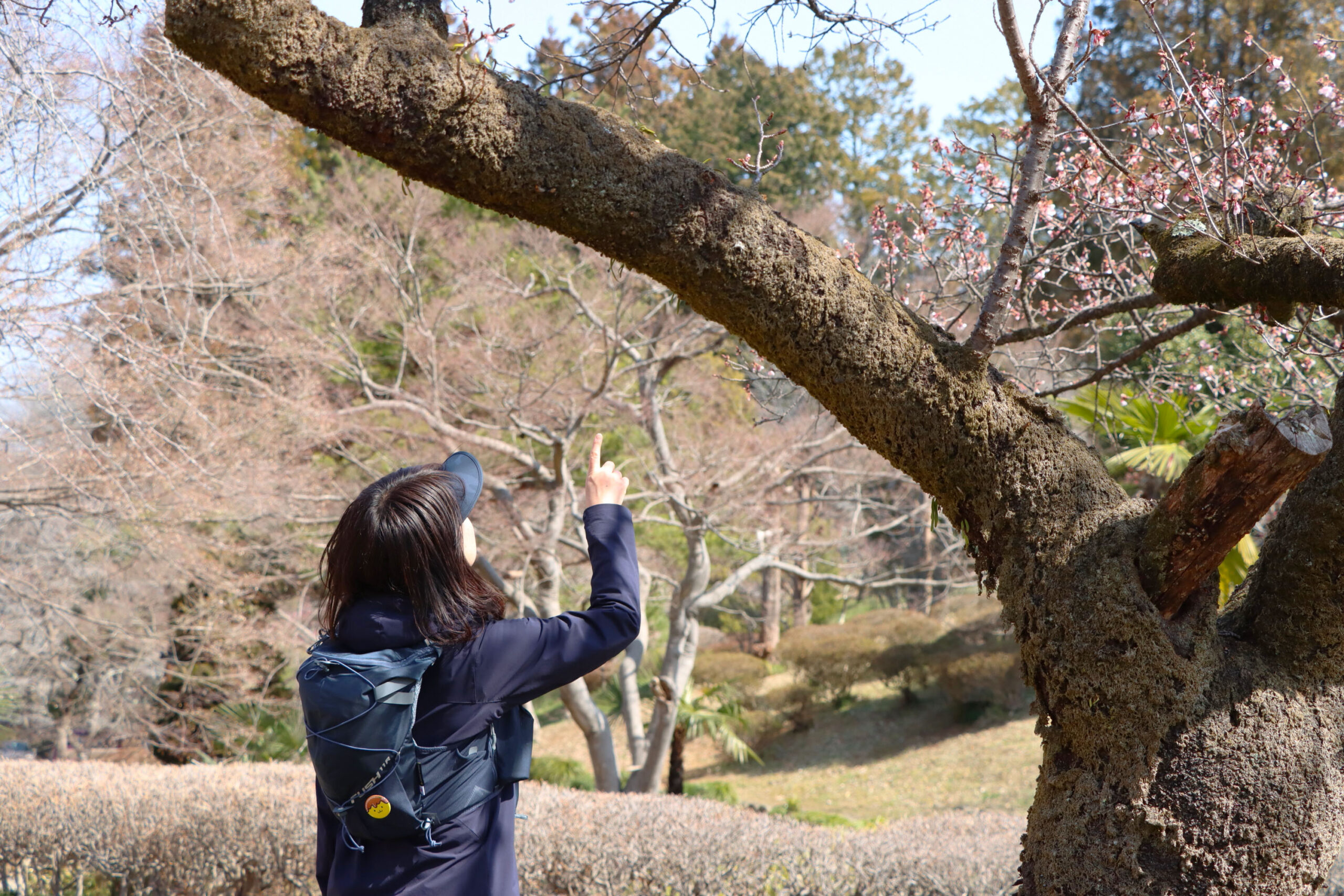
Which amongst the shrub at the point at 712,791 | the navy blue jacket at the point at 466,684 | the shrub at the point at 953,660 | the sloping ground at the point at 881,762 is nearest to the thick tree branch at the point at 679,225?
the navy blue jacket at the point at 466,684

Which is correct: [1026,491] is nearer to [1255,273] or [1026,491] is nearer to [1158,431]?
[1255,273]

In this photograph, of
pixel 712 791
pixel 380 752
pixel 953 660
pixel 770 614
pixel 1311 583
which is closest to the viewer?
pixel 380 752

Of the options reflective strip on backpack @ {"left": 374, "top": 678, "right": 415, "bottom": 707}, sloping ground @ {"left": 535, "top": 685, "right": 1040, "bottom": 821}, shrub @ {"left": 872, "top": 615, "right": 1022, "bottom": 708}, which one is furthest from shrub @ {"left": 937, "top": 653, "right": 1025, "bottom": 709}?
reflective strip on backpack @ {"left": 374, "top": 678, "right": 415, "bottom": 707}

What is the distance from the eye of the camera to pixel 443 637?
1.71m

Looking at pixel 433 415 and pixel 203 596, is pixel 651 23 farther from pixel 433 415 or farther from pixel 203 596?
pixel 203 596

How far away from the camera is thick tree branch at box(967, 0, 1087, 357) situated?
218cm

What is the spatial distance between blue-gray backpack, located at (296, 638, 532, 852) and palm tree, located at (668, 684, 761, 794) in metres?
8.03

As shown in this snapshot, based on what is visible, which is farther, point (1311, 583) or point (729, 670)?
point (729, 670)

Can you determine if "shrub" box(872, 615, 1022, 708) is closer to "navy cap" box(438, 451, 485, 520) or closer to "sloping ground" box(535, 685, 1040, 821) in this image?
"sloping ground" box(535, 685, 1040, 821)

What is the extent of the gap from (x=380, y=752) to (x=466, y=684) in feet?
0.63

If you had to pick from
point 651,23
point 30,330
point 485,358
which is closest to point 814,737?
point 485,358

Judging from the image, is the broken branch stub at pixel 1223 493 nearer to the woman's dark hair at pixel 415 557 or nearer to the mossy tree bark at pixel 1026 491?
the mossy tree bark at pixel 1026 491

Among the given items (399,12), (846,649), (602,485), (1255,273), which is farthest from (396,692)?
(846,649)

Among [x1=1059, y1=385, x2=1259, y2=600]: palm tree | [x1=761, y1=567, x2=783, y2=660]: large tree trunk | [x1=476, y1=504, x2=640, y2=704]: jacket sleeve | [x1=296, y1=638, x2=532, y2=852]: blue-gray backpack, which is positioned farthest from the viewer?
[x1=761, y1=567, x2=783, y2=660]: large tree trunk
